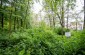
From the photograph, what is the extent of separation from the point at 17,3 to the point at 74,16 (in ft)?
42.4

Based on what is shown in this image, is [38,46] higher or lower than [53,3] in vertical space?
lower

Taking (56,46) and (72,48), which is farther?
(56,46)

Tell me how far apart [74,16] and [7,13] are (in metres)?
14.5

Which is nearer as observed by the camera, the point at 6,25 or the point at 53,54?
the point at 53,54

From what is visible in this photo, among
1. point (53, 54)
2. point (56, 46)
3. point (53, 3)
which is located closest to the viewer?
point (53, 54)

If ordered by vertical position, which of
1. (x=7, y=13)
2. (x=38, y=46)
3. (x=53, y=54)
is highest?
(x=7, y=13)

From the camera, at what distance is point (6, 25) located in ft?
49.8

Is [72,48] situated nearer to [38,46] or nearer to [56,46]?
[56,46]

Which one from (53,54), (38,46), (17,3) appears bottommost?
(53,54)

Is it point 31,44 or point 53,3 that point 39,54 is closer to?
point 31,44

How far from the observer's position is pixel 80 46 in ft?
14.1

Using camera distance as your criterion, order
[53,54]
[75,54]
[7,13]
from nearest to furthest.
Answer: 1. [75,54]
2. [53,54]
3. [7,13]

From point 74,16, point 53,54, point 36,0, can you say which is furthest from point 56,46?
point 74,16

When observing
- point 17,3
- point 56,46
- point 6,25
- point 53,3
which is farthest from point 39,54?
point 6,25
